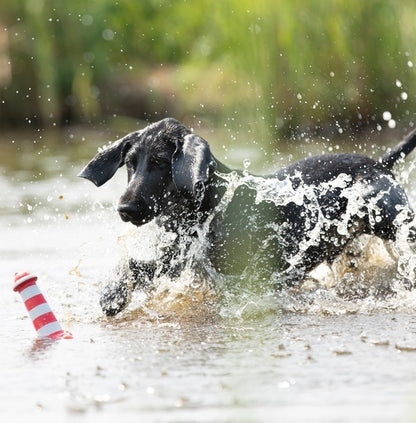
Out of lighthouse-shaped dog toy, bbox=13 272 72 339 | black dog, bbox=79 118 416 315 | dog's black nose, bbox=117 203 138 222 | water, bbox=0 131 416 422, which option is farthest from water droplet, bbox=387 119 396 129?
lighthouse-shaped dog toy, bbox=13 272 72 339

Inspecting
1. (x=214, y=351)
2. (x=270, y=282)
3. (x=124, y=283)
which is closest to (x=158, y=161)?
(x=124, y=283)

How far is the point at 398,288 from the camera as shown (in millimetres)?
5973

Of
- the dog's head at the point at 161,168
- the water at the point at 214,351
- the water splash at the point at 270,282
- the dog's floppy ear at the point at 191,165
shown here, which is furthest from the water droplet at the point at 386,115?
the dog's floppy ear at the point at 191,165

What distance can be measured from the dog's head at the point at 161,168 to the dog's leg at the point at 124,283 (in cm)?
38

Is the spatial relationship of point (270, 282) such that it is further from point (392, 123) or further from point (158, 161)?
point (392, 123)

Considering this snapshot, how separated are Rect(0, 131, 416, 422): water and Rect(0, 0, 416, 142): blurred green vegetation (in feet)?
12.6

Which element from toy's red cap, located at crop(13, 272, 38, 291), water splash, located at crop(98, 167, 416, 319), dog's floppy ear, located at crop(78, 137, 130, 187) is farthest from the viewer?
dog's floppy ear, located at crop(78, 137, 130, 187)

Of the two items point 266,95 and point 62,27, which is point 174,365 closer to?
point 266,95

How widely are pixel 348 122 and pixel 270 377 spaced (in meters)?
9.06

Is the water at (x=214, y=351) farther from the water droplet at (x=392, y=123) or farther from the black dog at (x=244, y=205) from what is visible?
the water droplet at (x=392, y=123)

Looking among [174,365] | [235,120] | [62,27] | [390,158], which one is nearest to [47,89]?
[62,27]

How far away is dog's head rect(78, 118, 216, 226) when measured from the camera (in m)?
5.48

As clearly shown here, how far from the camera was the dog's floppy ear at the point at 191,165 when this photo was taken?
546cm

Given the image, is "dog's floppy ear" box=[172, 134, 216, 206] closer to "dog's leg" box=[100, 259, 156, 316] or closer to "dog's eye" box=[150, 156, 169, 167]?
"dog's eye" box=[150, 156, 169, 167]
